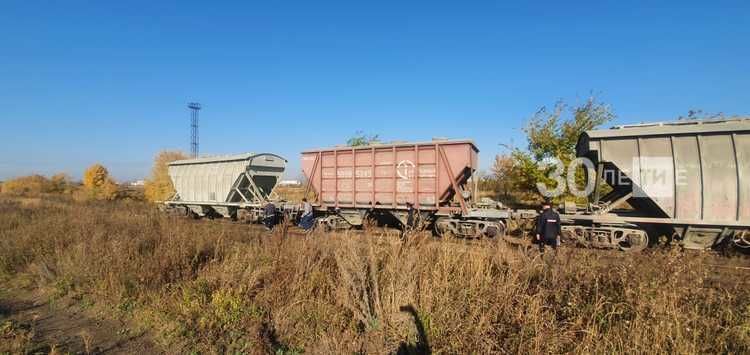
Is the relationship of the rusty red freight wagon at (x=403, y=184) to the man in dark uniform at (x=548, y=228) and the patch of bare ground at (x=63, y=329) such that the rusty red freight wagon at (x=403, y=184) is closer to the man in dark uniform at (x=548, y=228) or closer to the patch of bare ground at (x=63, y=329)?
the man in dark uniform at (x=548, y=228)

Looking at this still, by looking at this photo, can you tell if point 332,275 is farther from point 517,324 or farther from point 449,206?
point 449,206

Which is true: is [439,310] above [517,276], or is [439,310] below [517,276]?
below

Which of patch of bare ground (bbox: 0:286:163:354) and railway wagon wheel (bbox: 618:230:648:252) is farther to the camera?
railway wagon wheel (bbox: 618:230:648:252)

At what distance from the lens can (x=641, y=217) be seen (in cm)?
845

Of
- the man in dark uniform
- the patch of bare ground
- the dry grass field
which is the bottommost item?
the patch of bare ground

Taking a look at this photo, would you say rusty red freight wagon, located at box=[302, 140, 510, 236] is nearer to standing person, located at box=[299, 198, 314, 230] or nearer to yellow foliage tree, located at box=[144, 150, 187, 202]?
standing person, located at box=[299, 198, 314, 230]

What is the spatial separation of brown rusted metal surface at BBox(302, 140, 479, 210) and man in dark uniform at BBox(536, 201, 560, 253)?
110 inches

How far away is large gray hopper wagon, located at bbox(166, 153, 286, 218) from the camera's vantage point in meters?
15.0

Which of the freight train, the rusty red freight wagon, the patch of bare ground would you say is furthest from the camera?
the rusty red freight wagon

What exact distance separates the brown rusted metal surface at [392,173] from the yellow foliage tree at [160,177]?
61.1 ft

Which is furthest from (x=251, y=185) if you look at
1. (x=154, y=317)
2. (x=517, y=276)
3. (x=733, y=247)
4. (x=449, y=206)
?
(x=733, y=247)

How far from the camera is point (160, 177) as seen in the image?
2598 centimetres

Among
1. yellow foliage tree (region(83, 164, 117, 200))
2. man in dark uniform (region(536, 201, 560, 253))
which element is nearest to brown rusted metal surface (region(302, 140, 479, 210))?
man in dark uniform (region(536, 201, 560, 253))

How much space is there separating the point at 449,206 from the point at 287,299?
7320mm
